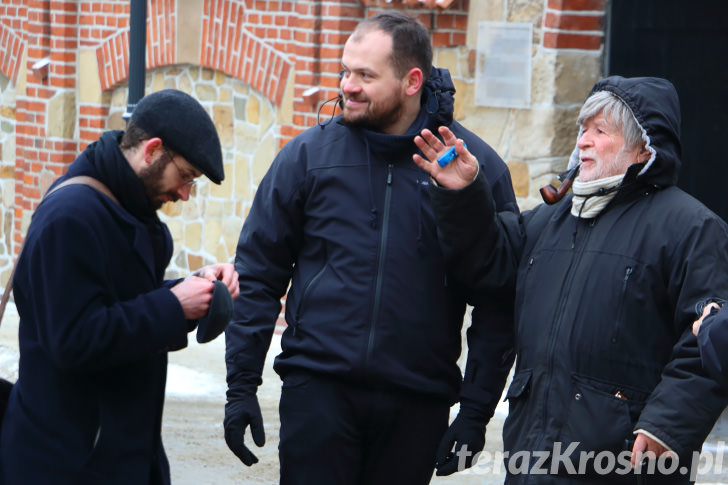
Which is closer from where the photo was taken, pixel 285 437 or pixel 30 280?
pixel 30 280

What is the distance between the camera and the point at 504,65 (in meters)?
6.79

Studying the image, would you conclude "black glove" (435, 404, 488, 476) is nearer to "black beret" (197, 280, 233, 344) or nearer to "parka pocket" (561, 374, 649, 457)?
"parka pocket" (561, 374, 649, 457)

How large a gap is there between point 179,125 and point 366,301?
90 centimetres

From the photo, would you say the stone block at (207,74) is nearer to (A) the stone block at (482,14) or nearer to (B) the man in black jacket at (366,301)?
(A) the stone block at (482,14)

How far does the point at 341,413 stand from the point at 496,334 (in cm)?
57

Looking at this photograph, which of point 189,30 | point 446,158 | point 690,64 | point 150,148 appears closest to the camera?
point 150,148

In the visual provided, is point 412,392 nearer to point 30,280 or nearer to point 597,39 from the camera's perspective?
point 30,280

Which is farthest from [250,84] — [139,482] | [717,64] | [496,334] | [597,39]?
[139,482]

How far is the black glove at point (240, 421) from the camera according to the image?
362 cm

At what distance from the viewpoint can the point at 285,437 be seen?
143 inches

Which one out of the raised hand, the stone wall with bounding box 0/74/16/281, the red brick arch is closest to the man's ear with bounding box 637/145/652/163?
the raised hand

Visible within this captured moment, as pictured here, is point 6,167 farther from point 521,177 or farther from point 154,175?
point 154,175

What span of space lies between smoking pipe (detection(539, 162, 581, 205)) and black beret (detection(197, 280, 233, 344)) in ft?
3.41

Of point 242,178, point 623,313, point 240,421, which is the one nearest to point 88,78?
point 242,178
